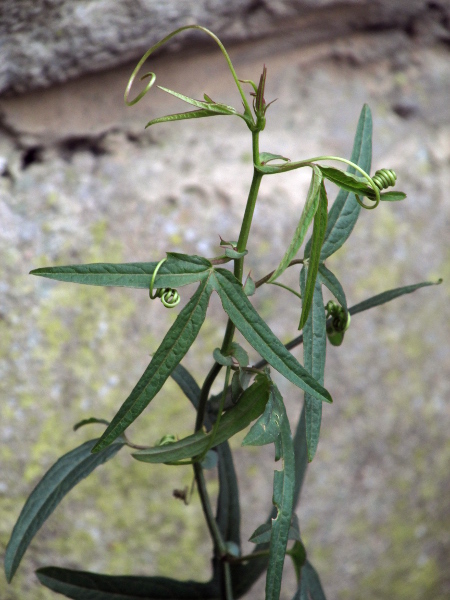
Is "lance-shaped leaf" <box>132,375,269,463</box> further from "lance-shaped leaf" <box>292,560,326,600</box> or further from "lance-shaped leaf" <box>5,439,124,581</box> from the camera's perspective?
"lance-shaped leaf" <box>292,560,326,600</box>

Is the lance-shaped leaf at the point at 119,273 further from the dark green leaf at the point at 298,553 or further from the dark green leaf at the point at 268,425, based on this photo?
the dark green leaf at the point at 298,553

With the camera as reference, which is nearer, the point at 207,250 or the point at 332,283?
the point at 332,283

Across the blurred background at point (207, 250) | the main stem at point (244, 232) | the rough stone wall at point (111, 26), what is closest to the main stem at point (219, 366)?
the main stem at point (244, 232)

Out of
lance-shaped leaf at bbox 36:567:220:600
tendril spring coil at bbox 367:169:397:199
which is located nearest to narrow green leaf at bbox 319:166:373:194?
tendril spring coil at bbox 367:169:397:199

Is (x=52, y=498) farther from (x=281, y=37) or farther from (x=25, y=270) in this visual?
(x=281, y=37)

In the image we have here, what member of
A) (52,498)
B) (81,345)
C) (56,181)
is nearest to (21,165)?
(56,181)

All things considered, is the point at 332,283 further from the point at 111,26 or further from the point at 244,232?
the point at 111,26

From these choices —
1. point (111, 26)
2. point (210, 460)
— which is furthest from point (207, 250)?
point (210, 460)
